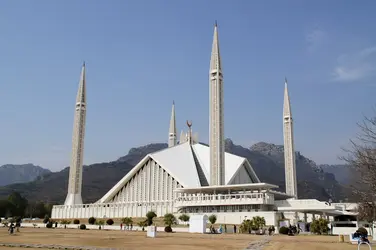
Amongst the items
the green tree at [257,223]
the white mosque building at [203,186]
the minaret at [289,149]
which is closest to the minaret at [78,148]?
the white mosque building at [203,186]

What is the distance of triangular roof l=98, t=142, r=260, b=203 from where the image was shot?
48.5 meters

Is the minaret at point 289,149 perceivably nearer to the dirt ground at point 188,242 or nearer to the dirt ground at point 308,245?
the dirt ground at point 188,242

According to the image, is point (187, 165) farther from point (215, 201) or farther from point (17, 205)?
point (17, 205)

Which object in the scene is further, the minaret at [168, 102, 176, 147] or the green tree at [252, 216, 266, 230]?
the minaret at [168, 102, 176, 147]

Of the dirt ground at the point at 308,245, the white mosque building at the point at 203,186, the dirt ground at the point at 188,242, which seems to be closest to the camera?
the dirt ground at the point at 308,245

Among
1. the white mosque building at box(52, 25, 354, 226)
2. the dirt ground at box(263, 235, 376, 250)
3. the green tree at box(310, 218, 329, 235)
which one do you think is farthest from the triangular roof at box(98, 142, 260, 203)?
the dirt ground at box(263, 235, 376, 250)

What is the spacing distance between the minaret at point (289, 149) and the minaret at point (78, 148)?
25.9 meters

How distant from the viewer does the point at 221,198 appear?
132ft

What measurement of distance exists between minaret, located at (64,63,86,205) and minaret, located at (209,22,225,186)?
735 inches

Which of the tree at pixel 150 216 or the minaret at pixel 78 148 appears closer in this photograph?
the tree at pixel 150 216

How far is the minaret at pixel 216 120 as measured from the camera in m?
43.1

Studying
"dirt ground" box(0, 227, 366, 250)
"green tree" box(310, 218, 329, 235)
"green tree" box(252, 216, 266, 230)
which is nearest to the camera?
"dirt ground" box(0, 227, 366, 250)

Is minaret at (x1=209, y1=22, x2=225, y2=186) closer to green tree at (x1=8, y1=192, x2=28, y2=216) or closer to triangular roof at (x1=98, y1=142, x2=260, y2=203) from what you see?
triangular roof at (x1=98, y1=142, x2=260, y2=203)

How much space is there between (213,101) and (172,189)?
37.4ft
